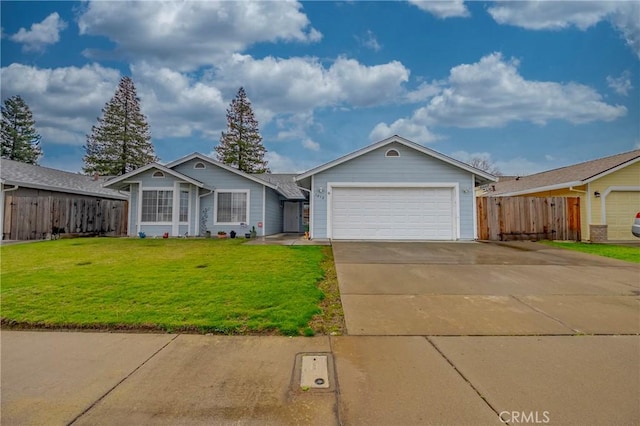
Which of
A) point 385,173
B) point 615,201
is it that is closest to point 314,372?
point 385,173

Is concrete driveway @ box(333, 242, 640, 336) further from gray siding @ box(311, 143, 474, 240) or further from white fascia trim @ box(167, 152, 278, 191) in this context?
white fascia trim @ box(167, 152, 278, 191)

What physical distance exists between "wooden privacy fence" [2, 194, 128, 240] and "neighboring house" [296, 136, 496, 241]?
12.0 meters

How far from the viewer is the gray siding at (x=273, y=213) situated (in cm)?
1626

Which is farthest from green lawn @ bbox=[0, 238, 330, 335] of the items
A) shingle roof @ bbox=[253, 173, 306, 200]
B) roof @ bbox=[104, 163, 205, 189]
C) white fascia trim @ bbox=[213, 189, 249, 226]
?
shingle roof @ bbox=[253, 173, 306, 200]

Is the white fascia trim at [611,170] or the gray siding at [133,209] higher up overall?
the white fascia trim at [611,170]

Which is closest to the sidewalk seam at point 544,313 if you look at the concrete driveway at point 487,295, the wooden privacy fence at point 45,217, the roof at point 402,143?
the concrete driveway at point 487,295

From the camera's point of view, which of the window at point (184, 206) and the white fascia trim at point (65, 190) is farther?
the window at point (184, 206)

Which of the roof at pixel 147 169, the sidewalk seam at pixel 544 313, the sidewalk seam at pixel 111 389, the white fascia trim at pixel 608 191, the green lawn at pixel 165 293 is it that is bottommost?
the sidewalk seam at pixel 111 389

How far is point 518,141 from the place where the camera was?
77.6 feet

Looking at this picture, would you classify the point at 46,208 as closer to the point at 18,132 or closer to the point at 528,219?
the point at 528,219

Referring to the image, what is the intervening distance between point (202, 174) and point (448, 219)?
11680mm

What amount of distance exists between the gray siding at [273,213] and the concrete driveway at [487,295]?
8.56m

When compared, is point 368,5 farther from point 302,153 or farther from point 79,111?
point 79,111

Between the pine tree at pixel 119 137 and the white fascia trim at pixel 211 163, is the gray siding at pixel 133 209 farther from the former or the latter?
the pine tree at pixel 119 137
